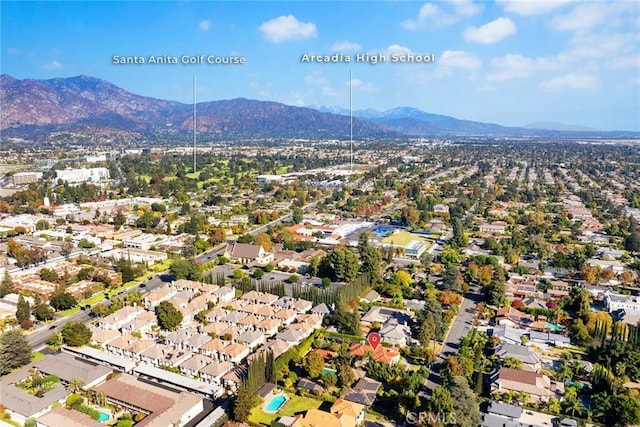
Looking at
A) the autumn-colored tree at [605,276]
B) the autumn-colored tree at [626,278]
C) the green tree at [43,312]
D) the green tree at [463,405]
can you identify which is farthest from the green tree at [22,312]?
the autumn-colored tree at [626,278]

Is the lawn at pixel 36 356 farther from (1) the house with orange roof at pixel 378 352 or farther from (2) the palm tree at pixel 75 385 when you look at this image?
(1) the house with orange roof at pixel 378 352

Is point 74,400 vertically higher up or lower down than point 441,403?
lower down

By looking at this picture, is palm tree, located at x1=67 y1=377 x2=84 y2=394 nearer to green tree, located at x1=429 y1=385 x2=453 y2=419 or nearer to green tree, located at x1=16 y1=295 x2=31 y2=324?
green tree, located at x1=16 y1=295 x2=31 y2=324

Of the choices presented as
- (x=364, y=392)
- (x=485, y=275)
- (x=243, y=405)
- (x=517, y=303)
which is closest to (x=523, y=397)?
(x=364, y=392)

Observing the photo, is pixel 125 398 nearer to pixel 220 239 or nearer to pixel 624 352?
pixel 624 352

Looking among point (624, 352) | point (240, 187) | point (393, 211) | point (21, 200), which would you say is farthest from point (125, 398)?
point (240, 187)

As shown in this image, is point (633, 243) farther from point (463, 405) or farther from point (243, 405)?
point (243, 405)
